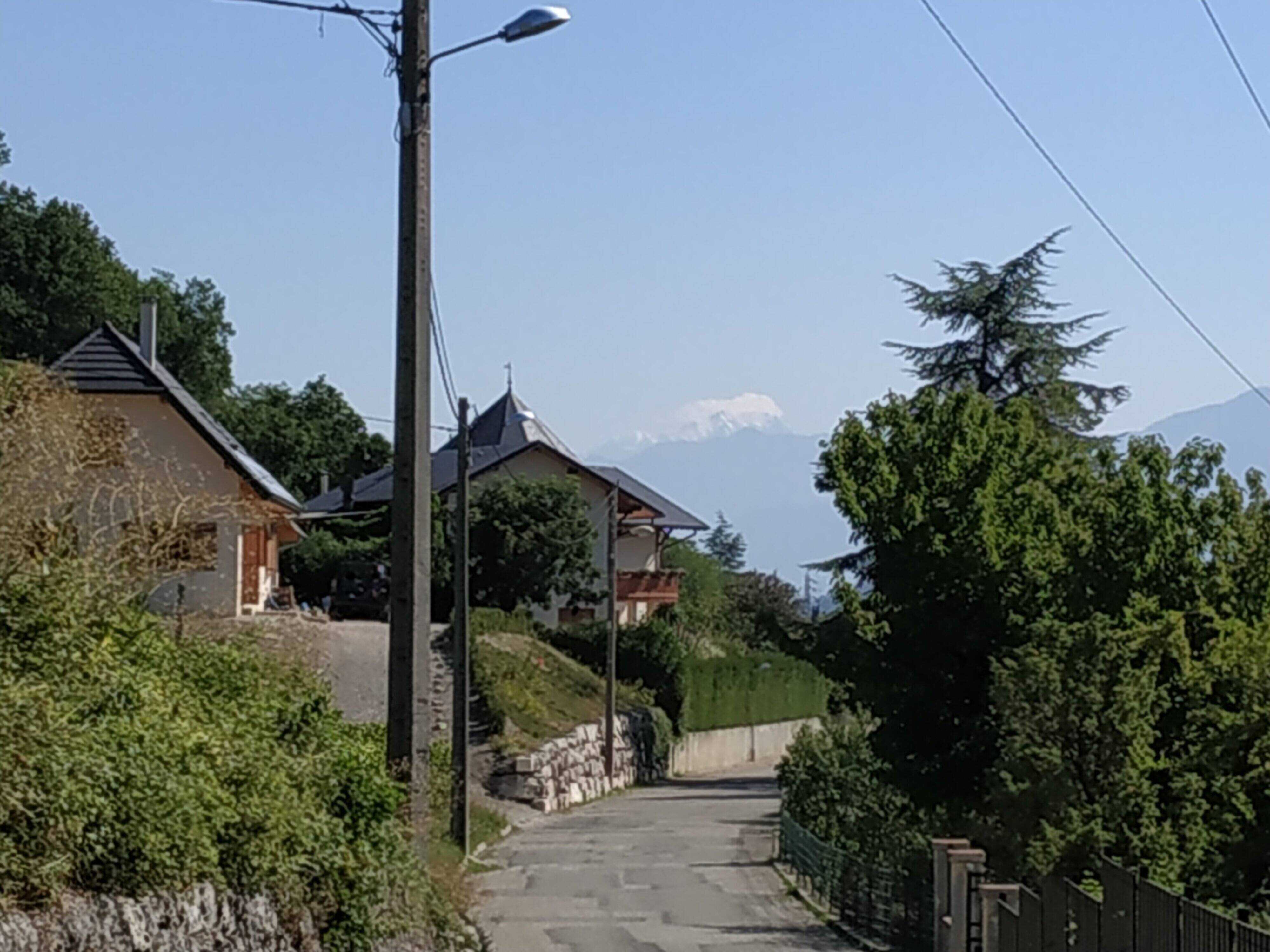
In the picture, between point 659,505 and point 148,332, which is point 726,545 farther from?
point 148,332

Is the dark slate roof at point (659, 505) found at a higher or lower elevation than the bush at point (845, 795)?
higher

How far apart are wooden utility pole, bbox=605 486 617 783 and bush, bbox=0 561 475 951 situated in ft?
114

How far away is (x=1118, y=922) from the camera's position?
40.2 feet

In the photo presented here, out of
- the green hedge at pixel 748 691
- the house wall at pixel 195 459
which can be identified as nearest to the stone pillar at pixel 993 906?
the house wall at pixel 195 459

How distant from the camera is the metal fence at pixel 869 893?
74.2 ft

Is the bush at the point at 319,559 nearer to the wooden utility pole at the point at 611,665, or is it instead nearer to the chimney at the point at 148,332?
the wooden utility pole at the point at 611,665

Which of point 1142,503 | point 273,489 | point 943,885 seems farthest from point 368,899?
point 273,489

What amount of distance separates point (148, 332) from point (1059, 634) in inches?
1053

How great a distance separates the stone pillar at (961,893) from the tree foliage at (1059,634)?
64cm

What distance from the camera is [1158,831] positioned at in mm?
18047

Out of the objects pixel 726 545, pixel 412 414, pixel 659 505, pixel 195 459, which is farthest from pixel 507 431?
pixel 726 545

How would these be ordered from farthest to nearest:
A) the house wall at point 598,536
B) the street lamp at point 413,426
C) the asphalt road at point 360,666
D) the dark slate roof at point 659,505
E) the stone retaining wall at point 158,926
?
the dark slate roof at point 659,505, the house wall at point 598,536, the asphalt road at point 360,666, the street lamp at point 413,426, the stone retaining wall at point 158,926

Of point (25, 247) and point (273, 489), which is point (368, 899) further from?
point (25, 247)

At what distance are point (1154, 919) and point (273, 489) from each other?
3358cm
